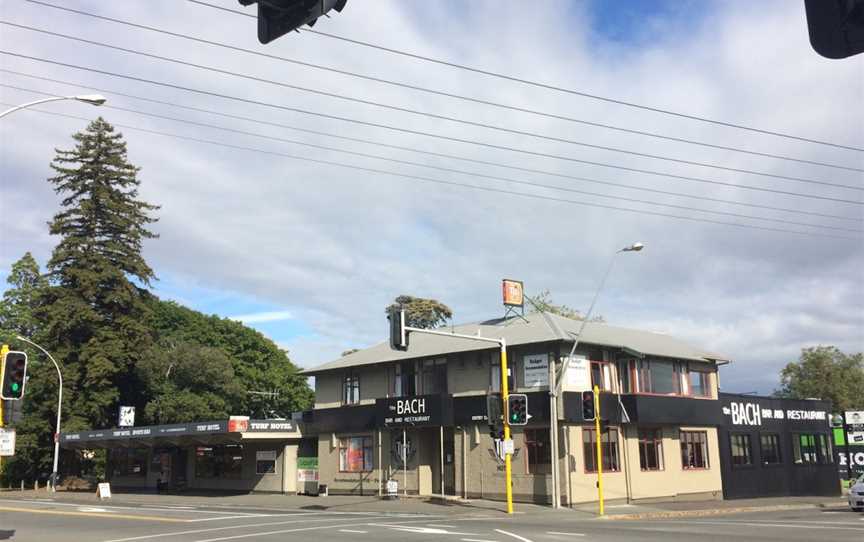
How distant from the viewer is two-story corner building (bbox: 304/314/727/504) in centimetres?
3406

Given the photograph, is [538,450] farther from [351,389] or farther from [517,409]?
[351,389]

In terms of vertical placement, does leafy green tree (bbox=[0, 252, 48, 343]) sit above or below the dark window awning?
above

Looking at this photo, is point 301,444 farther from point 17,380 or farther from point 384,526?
point 17,380

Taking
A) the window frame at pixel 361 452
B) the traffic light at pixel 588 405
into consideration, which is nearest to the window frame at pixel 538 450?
the traffic light at pixel 588 405

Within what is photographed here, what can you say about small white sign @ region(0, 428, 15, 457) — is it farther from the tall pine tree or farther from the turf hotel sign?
the tall pine tree

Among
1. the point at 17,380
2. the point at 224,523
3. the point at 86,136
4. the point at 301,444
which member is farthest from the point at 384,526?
the point at 86,136

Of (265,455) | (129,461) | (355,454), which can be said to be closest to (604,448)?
(355,454)

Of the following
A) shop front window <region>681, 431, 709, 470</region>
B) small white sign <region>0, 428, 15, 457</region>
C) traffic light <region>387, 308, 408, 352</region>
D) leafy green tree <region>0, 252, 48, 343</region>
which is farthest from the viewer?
leafy green tree <region>0, 252, 48, 343</region>

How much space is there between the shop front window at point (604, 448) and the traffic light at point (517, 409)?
7.41 meters

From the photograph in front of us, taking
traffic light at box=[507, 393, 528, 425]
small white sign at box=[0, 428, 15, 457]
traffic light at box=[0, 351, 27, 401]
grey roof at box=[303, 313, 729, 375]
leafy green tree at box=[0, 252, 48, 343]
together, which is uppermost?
leafy green tree at box=[0, 252, 48, 343]

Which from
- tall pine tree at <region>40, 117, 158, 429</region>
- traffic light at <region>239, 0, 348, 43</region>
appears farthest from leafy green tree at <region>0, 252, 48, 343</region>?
traffic light at <region>239, 0, 348, 43</region>

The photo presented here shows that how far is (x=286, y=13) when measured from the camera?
187 inches

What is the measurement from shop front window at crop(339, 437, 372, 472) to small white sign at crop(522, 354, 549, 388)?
10542mm

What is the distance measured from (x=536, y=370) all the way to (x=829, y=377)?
5402 cm
